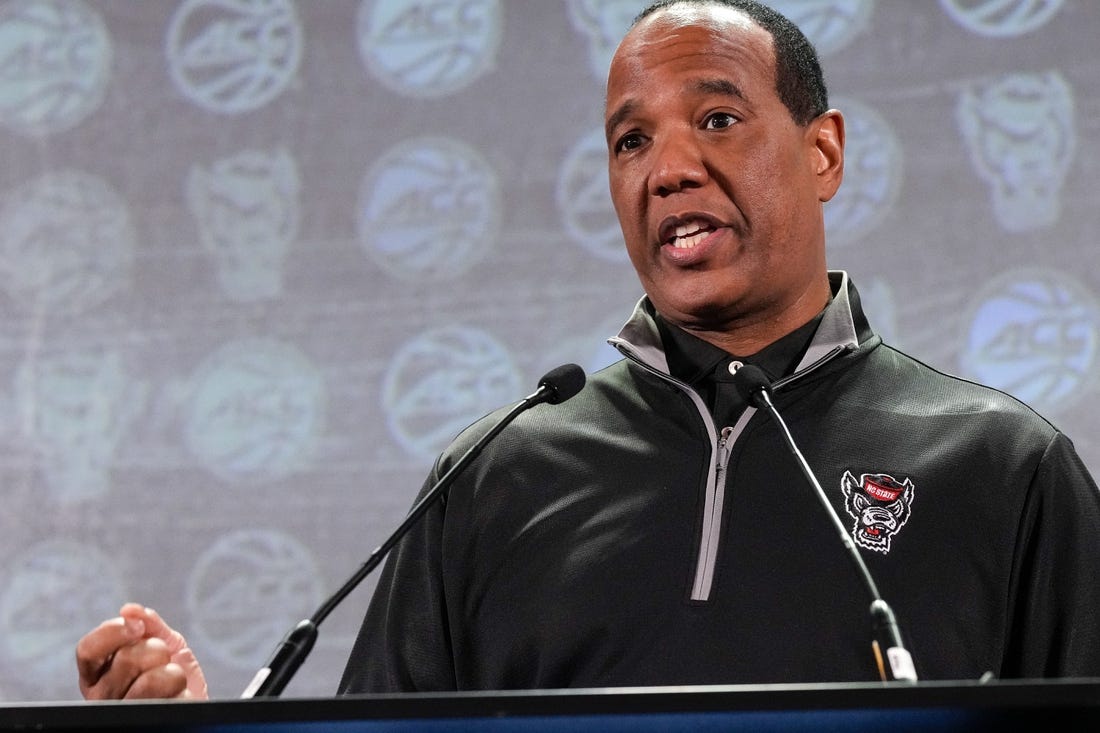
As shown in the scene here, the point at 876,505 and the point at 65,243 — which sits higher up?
the point at 65,243

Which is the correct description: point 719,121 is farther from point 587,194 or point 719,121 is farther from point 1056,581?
point 587,194

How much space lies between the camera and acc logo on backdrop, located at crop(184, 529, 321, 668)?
241cm

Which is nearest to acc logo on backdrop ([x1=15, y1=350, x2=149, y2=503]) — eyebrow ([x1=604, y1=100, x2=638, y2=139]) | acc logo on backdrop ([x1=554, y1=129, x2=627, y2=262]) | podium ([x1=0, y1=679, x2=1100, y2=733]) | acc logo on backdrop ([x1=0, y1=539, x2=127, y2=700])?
acc logo on backdrop ([x1=0, y1=539, x2=127, y2=700])

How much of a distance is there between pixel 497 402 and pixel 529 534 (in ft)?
2.88

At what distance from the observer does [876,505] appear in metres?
1.46

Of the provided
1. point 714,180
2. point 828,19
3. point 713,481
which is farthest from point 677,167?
point 828,19

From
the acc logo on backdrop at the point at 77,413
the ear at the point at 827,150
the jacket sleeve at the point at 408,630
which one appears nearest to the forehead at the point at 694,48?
the ear at the point at 827,150

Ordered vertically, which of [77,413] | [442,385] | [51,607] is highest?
[442,385]

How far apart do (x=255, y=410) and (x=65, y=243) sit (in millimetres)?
547

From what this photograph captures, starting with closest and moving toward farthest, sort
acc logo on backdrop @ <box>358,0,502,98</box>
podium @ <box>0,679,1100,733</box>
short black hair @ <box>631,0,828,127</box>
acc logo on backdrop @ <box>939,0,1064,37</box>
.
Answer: podium @ <box>0,679,1100,733</box>, short black hair @ <box>631,0,828,127</box>, acc logo on backdrop @ <box>939,0,1064,37</box>, acc logo on backdrop @ <box>358,0,502,98</box>

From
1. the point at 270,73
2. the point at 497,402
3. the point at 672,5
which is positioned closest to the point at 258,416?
the point at 497,402

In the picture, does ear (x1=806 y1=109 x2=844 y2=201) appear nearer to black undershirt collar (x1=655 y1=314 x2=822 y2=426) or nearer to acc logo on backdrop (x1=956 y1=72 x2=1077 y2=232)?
black undershirt collar (x1=655 y1=314 x2=822 y2=426)

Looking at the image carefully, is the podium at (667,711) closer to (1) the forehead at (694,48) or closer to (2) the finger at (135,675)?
(2) the finger at (135,675)

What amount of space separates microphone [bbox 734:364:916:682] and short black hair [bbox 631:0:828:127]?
0.51 m
